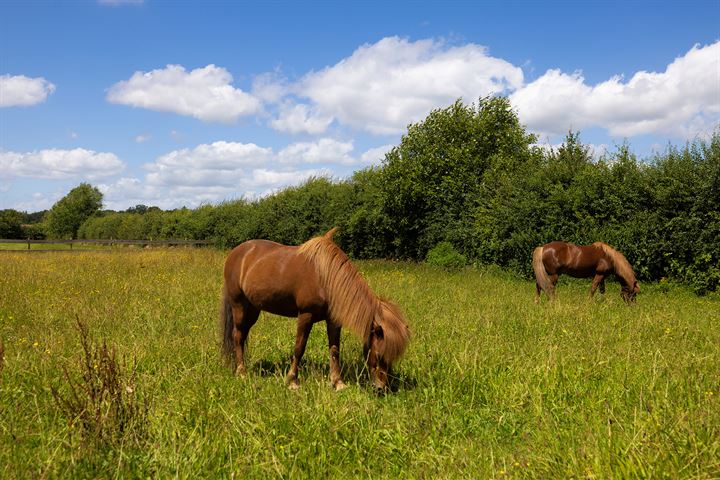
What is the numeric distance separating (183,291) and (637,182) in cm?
1308

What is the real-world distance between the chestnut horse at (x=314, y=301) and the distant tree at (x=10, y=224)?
70.3 meters

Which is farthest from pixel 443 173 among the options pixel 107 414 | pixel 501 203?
pixel 107 414

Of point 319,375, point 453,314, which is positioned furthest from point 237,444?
point 453,314

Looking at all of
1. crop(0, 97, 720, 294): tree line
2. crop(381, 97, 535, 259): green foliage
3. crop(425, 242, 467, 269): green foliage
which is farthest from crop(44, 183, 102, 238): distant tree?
crop(425, 242, 467, 269): green foliage

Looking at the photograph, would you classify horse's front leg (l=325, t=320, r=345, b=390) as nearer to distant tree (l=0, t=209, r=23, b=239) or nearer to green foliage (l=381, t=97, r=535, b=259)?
green foliage (l=381, t=97, r=535, b=259)

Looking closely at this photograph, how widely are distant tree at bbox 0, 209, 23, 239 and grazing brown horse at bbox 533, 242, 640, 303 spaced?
229ft

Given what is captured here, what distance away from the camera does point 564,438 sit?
350cm

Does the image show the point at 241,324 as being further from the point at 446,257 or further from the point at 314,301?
the point at 446,257

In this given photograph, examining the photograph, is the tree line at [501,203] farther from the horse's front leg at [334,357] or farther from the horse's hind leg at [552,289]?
the horse's front leg at [334,357]

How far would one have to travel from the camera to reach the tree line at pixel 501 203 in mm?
12914

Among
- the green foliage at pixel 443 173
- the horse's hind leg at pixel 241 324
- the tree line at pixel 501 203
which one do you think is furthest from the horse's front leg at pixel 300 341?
the green foliage at pixel 443 173

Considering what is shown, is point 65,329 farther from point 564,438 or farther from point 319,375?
point 564,438

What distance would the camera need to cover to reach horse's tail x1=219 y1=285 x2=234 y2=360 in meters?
5.76

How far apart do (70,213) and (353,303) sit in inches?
2493
